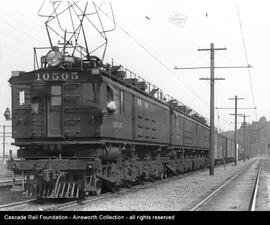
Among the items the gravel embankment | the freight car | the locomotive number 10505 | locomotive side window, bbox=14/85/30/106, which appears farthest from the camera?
locomotive side window, bbox=14/85/30/106

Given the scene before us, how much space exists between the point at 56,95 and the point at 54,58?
1.06 metres

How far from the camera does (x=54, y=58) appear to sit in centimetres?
1482

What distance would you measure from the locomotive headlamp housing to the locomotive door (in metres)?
0.65

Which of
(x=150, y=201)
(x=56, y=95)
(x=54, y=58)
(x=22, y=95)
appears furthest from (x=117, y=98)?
(x=150, y=201)

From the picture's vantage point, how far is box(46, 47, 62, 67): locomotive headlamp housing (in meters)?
14.8

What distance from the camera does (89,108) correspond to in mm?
14609

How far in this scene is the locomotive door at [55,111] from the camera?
14758mm

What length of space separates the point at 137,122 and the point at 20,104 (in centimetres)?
499

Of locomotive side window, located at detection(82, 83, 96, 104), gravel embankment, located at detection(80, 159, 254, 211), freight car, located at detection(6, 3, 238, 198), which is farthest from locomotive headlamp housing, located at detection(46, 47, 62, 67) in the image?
gravel embankment, located at detection(80, 159, 254, 211)

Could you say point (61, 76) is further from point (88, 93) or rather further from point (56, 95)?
point (88, 93)

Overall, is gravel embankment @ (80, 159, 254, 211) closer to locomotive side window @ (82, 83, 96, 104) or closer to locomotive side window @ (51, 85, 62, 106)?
locomotive side window @ (82, 83, 96, 104)

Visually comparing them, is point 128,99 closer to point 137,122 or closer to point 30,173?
point 137,122
